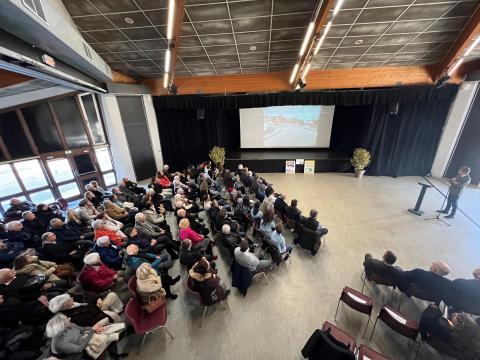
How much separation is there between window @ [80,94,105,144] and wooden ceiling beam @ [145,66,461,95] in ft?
7.86

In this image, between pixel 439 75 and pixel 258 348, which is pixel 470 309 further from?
pixel 439 75

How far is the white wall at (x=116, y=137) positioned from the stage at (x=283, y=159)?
448 cm

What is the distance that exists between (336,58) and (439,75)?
12.6 feet

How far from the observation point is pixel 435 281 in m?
3.03

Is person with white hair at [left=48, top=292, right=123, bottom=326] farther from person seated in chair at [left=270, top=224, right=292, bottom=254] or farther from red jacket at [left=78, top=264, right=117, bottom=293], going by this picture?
person seated in chair at [left=270, top=224, right=292, bottom=254]

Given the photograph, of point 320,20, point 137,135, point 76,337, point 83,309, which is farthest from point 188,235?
point 137,135

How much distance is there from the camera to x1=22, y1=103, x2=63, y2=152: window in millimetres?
7410

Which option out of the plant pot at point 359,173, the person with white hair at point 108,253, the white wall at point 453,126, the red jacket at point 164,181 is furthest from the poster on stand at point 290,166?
the person with white hair at point 108,253

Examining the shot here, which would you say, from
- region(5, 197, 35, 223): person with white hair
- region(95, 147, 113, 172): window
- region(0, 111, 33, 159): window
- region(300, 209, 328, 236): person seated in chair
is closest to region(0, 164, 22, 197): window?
region(0, 111, 33, 159): window

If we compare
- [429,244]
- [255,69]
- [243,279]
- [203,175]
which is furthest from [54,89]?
[429,244]

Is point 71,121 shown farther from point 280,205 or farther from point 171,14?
point 280,205

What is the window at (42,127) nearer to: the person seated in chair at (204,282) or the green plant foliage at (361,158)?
the person seated in chair at (204,282)

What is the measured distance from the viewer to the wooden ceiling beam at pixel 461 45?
4852 millimetres

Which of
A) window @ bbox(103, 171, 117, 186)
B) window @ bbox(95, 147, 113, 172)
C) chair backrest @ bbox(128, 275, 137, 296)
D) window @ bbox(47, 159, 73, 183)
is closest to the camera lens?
chair backrest @ bbox(128, 275, 137, 296)
